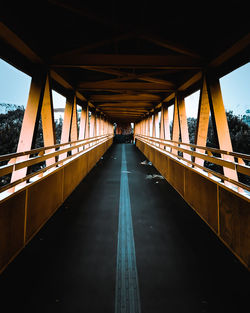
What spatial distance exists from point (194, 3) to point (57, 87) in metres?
5.93

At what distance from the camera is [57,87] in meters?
8.34

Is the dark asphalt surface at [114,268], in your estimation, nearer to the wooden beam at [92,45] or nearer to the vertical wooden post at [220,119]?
the vertical wooden post at [220,119]

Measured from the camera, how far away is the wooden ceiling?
14.4ft

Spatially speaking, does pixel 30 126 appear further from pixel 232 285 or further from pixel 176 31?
pixel 232 285

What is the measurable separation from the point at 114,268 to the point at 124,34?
5.34m

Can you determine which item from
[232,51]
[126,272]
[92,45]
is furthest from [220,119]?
[126,272]

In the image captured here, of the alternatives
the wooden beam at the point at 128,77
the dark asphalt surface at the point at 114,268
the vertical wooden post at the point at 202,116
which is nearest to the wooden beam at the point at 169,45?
the vertical wooden post at the point at 202,116

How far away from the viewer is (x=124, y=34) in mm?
5156

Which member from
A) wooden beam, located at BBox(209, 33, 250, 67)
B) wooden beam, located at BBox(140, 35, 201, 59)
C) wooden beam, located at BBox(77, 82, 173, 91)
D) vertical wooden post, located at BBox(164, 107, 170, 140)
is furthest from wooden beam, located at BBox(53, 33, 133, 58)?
vertical wooden post, located at BBox(164, 107, 170, 140)

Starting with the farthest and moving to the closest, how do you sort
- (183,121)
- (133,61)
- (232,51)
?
(183,121), (133,61), (232,51)

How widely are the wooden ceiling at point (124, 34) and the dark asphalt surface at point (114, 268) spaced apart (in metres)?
4.17

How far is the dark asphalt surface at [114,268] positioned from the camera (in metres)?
2.30

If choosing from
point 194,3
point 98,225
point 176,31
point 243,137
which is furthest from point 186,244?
point 243,137

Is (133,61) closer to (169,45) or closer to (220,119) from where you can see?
(169,45)
